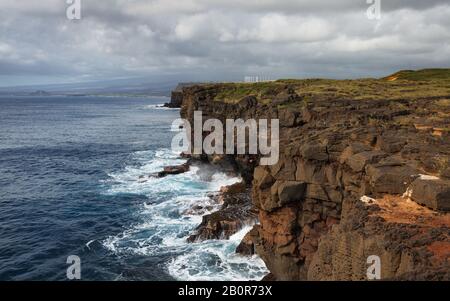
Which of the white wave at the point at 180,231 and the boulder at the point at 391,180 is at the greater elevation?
the boulder at the point at 391,180

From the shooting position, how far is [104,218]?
5212cm

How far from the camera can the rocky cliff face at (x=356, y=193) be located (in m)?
19.1

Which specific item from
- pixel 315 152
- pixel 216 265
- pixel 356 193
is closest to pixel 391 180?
pixel 356 193

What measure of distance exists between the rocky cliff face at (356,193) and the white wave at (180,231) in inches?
111

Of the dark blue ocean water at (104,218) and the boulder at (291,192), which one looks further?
the dark blue ocean water at (104,218)

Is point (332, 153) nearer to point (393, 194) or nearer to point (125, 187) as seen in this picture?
point (393, 194)

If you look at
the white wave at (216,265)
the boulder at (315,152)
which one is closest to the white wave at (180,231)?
the white wave at (216,265)

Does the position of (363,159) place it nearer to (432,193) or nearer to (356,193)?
(356,193)

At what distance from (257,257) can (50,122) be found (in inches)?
5186

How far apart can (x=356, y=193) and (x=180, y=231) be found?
23.8m

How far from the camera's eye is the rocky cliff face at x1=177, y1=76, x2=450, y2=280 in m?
19.1

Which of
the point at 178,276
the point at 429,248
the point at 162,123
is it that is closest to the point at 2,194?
the point at 178,276

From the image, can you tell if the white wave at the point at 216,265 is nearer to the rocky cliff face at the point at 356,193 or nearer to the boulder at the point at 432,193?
the rocky cliff face at the point at 356,193

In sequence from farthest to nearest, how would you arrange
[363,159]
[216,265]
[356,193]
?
[216,265] → [356,193] → [363,159]
